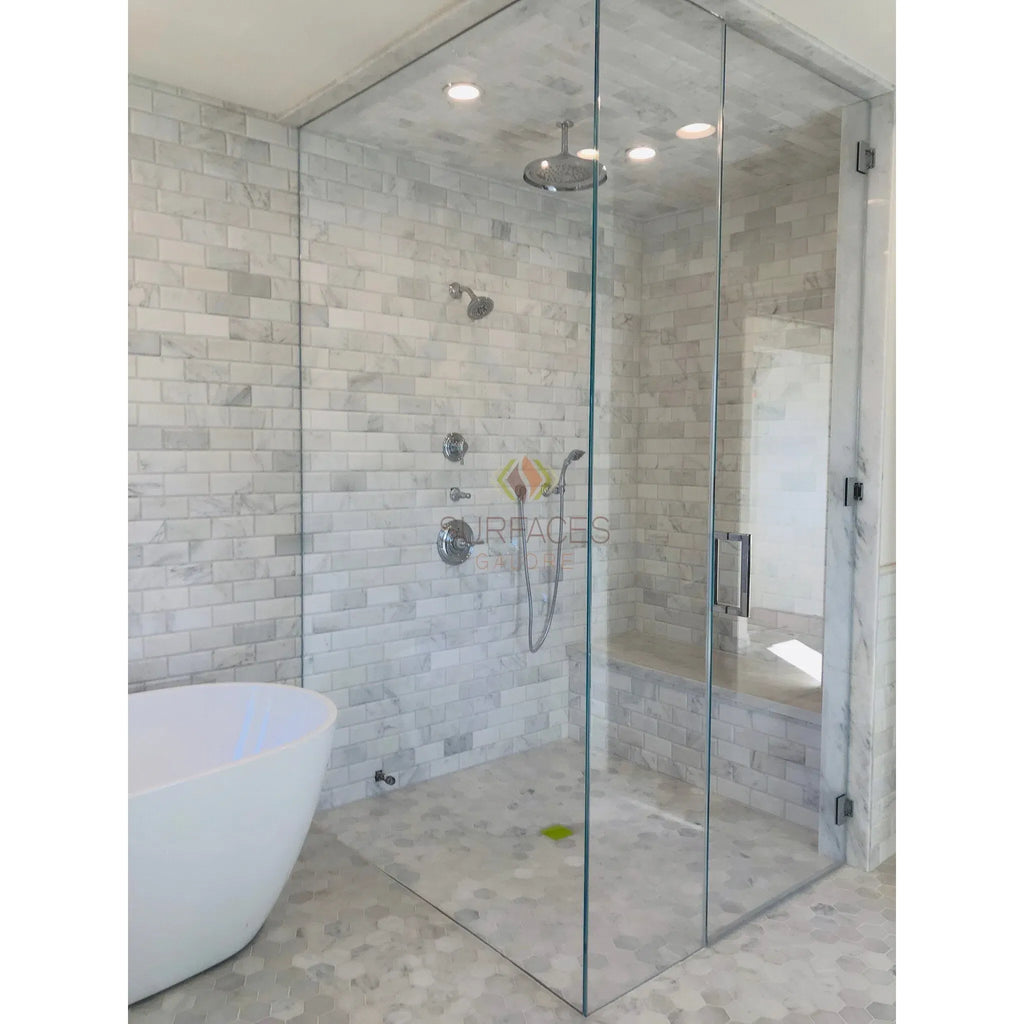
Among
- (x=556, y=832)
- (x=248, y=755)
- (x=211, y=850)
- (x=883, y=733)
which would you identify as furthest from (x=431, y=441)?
(x=883, y=733)

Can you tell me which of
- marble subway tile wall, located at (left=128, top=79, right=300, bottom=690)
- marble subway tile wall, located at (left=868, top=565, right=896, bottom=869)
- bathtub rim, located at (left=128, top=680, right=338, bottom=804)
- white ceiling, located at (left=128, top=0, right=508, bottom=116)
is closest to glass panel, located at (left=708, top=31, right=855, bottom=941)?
marble subway tile wall, located at (left=868, top=565, right=896, bottom=869)

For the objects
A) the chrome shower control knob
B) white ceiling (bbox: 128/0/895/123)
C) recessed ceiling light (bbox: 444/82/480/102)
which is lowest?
the chrome shower control knob

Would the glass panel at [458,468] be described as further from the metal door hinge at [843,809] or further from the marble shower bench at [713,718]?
the metal door hinge at [843,809]

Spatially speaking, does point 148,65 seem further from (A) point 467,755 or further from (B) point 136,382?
(A) point 467,755

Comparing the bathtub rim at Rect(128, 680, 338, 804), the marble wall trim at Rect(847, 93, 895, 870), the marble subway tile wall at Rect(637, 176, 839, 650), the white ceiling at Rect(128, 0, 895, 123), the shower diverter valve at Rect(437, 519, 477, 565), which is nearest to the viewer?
the bathtub rim at Rect(128, 680, 338, 804)

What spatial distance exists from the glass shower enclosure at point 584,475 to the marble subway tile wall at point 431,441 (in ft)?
0.04

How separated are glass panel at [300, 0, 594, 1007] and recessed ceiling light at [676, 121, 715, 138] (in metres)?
0.33

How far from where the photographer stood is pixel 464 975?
2.52 metres

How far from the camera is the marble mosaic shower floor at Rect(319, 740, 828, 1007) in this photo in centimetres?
245

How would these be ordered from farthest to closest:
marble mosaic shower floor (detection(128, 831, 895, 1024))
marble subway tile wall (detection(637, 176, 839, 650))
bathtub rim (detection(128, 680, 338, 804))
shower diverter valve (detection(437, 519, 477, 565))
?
shower diverter valve (detection(437, 519, 477, 565)) → marble subway tile wall (detection(637, 176, 839, 650)) → marble mosaic shower floor (detection(128, 831, 895, 1024)) → bathtub rim (detection(128, 680, 338, 804))

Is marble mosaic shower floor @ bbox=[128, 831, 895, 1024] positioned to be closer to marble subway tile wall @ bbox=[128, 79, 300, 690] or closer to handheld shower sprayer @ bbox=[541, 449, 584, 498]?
marble subway tile wall @ bbox=[128, 79, 300, 690]

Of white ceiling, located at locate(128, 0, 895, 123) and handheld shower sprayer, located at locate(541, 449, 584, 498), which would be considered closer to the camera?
handheld shower sprayer, located at locate(541, 449, 584, 498)
